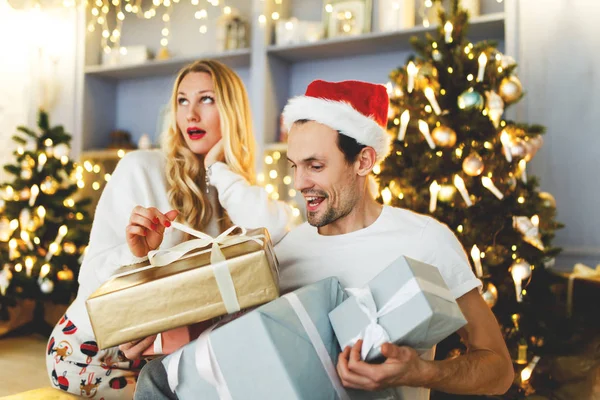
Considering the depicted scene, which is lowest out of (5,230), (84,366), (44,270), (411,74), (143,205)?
(84,366)

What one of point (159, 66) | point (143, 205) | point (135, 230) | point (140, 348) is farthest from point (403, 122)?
point (159, 66)

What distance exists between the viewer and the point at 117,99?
402 cm

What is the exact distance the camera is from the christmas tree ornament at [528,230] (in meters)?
2.05

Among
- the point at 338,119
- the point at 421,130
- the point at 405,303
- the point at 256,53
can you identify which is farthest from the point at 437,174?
the point at 256,53

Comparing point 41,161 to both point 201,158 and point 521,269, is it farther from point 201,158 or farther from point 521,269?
point 521,269

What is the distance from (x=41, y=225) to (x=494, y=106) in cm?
258

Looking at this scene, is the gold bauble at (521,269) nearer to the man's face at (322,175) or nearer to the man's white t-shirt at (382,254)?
the man's white t-shirt at (382,254)

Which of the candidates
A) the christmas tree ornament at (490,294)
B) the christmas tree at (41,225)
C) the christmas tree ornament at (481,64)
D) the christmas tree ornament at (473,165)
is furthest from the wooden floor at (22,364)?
the christmas tree ornament at (481,64)

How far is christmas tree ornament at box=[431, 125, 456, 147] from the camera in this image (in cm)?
210

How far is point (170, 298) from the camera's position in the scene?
1049 mm

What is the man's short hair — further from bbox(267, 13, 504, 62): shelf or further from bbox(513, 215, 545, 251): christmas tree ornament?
bbox(267, 13, 504, 62): shelf

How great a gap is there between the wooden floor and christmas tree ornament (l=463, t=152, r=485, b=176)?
199cm

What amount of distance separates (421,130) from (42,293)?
93.1 inches

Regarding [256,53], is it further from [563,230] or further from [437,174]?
[563,230]
